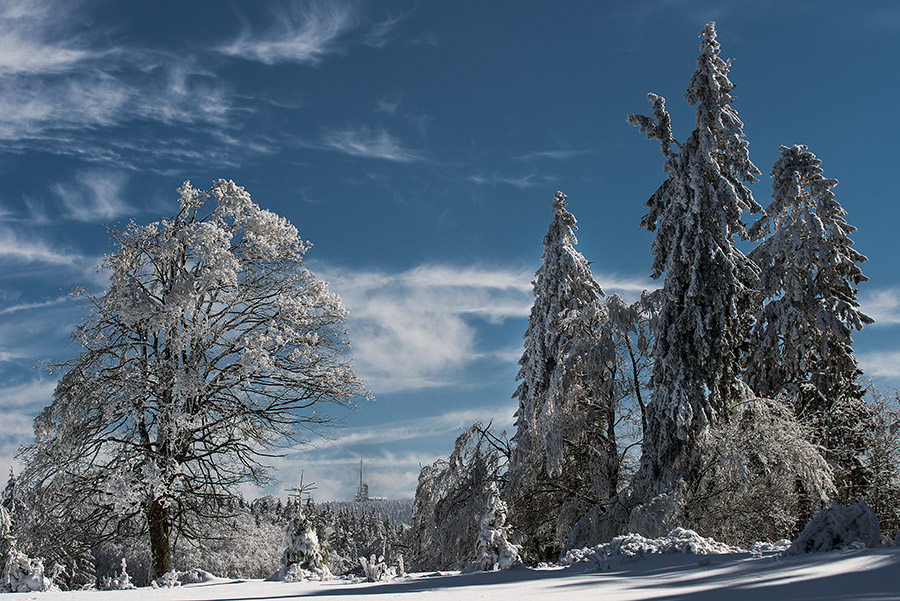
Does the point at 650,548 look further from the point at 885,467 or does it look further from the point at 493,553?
the point at 885,467

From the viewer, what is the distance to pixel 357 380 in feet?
46.9

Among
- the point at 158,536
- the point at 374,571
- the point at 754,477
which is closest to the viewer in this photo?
the point at 374,571

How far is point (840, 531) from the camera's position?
6.11 metres

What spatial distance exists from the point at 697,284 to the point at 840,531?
29.3ft

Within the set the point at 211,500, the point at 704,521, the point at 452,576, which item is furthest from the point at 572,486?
the point at 452,576

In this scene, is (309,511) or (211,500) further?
(211,500)

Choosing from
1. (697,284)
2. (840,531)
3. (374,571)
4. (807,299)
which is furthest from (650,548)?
(807,299)

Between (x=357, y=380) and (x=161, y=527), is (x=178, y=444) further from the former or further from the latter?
(x=357, y=380)

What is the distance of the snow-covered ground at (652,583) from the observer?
431 centimetres

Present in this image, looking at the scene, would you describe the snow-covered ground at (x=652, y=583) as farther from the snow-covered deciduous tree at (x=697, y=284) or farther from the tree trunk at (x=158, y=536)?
the snow-covered deciduous tree at (x=697, y=284)

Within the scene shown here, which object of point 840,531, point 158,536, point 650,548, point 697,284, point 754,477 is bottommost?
point 650,548

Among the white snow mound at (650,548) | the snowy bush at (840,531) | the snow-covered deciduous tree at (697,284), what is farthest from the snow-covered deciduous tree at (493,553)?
the snow-covered deciduous tree at (697,284)

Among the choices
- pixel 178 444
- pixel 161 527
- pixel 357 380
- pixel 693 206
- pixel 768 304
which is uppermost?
pixel 693 206

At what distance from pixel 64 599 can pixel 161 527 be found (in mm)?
6991
